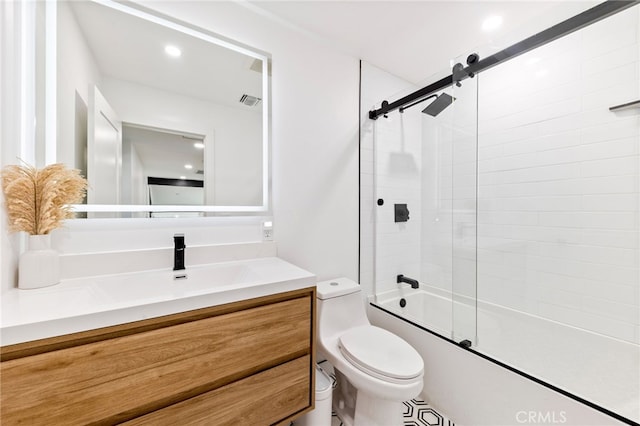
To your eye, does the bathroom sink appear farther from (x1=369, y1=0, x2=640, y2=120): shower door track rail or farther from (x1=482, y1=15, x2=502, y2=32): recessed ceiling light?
(x1=482, y1=15, x2=502, y2=32): recessed ceiling light

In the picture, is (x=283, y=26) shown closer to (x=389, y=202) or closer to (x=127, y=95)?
(x=127, y=95)

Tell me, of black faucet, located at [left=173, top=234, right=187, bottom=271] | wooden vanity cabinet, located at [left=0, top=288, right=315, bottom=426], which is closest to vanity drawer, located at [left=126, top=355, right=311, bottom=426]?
wooden vanity cabinet, located at [left=0, top=288, right=315, bottom=426]

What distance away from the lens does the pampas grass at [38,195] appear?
2.70 ft

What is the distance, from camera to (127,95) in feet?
3.83

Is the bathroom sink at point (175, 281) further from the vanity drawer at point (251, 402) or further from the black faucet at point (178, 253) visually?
the vanity drawer at point (251, 402)

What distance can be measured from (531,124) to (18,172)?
2.72 metres

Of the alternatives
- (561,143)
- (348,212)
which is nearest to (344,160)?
(348,212)

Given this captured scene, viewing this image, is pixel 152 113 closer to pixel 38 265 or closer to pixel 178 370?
pixel 38 265

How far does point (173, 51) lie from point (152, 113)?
35 centimetres

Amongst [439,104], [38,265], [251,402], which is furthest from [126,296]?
[439,104]

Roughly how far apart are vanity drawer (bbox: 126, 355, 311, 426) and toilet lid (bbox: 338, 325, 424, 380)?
28 centimetres

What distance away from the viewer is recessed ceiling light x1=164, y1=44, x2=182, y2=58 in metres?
1.25

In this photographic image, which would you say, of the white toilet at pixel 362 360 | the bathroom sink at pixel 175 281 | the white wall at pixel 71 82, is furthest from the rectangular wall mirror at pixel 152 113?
the white toilet at pixel 362 360

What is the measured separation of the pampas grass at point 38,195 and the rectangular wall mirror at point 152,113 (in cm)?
14
